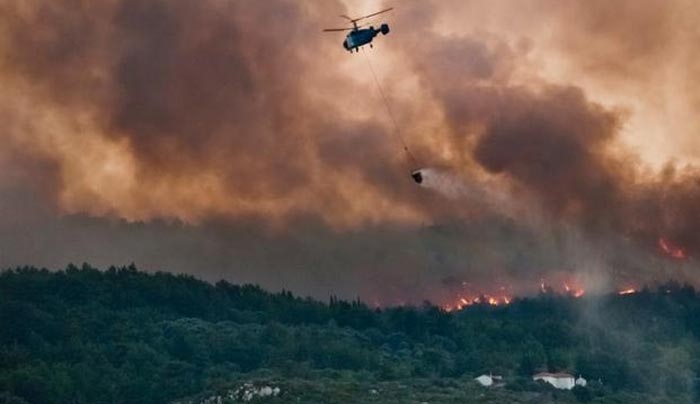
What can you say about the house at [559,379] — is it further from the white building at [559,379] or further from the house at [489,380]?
the house at [489,380]

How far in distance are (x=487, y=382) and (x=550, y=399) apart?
445 inches

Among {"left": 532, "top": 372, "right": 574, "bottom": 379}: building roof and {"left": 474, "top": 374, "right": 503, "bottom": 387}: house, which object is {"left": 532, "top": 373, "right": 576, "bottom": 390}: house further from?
{"left": 474, "top": 374, "right": 503, "bottom": 387}: house

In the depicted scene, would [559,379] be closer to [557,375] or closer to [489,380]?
[557,375]

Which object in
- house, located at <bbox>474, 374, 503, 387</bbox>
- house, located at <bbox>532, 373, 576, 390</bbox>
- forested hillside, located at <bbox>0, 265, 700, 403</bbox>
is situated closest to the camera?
forested hillside, located at <bbox>0, 265, 700, 403</bbox>

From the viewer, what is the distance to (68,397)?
159500mm

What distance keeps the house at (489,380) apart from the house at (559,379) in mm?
4451

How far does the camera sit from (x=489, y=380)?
17700cm

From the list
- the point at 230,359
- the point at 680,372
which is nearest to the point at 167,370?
the point at 230,359

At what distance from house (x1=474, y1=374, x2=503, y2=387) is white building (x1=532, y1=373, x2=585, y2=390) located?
445cm

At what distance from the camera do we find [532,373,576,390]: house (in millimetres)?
177625

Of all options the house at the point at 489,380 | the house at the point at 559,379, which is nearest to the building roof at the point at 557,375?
the house at the point at 559,379

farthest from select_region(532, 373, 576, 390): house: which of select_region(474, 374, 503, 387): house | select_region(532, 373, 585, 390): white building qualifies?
select_region(474, 374, 503, 387): house

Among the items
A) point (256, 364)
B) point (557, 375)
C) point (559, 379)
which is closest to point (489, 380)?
point (559, 379)

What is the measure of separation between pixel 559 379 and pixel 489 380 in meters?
8.87
